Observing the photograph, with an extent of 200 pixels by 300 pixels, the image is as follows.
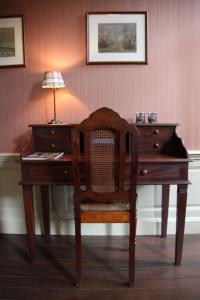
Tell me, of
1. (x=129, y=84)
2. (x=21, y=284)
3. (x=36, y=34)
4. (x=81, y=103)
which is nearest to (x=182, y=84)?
(x=129, y=84)

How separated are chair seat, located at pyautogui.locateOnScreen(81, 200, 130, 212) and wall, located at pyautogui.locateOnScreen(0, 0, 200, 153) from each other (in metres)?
0.88

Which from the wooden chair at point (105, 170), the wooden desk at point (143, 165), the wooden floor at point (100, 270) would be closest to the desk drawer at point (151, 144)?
the wooden desk at point (143, 165)

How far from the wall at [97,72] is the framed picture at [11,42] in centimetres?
5

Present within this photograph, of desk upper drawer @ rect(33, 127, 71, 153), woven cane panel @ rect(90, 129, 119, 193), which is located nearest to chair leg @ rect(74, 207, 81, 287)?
woven cane panel @ rect(90, 129, 119, 193)

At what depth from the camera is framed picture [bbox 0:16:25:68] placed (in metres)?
2.28

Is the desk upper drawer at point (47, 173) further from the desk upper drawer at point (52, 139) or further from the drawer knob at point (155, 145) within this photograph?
the drawer knob at point (155, 145)

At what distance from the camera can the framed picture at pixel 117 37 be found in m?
2.23

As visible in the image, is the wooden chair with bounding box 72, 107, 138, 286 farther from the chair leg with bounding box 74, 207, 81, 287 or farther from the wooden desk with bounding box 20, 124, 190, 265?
the wooden desk with bounding box 20, 124, 190, 265

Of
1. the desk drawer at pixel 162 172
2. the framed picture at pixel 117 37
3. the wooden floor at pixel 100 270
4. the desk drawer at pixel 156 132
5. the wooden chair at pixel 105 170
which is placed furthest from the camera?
the framed picture at pixel 117 37

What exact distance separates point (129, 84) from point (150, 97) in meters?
0.21

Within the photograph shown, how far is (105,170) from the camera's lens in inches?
61.5

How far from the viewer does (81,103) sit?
2.32 m

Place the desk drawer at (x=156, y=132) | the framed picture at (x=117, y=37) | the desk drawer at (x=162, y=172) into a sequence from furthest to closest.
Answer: the framed picture at (x=117, y=37)
the desk drawer at (x=156, y=132)
the desk drawer at (x=162, y=172)

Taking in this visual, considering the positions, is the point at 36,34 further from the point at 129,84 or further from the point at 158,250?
the point at 158,250
